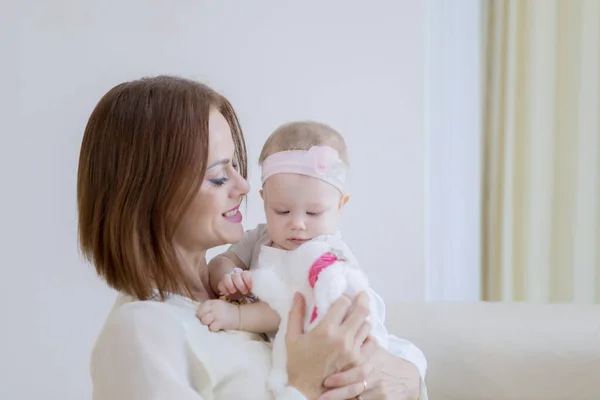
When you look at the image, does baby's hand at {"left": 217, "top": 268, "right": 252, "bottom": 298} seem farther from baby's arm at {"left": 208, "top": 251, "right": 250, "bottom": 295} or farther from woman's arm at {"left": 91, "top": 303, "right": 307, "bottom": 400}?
woman's arm at {"left": 91, "top": 303, "right": 307, "bottom": 400}

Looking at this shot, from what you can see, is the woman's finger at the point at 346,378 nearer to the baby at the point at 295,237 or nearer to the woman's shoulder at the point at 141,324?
the baby at the point at 295,237

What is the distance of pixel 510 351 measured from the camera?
2098 mm

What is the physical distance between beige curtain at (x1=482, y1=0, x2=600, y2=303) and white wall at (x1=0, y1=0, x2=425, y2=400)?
0.41 m

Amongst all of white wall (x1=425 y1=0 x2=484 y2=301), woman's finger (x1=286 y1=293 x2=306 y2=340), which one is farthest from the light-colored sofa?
white wall (x1=425 y1=0 x2=484 y2=301)

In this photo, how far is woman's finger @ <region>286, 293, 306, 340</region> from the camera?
1.52m

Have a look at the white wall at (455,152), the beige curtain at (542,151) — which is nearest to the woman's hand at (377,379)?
the beige curtain at (542,151)

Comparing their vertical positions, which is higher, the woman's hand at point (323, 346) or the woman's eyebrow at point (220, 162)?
the woman's eyebrow at point (220, 162)

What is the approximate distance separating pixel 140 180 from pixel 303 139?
37cm

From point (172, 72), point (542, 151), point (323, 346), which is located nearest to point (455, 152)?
point (542, 151)

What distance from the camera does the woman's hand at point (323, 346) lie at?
1.48 m

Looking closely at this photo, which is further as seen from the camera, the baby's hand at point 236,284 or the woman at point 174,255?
the baby's hand at point 236,284

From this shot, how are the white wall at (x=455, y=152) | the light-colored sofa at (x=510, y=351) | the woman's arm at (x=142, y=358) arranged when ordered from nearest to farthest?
the woman's arm at (x=142, y=358), the light-colored sofa at (x=510, y=351), the white wall at (x=455, y=152)

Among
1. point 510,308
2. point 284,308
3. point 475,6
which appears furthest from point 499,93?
point 284,308

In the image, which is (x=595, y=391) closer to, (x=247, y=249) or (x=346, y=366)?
(x=346, y=366)
